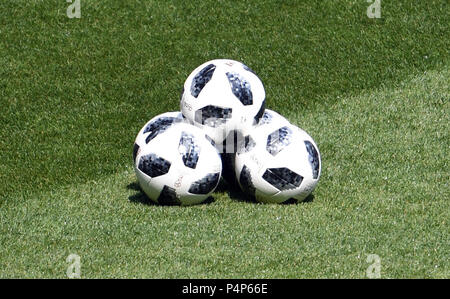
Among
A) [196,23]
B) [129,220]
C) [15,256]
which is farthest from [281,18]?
[15,256]

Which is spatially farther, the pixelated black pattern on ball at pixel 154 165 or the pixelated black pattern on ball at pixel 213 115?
the pixelated black pattern on ball at pixel 213 115

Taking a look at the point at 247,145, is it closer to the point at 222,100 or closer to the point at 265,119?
the point at 265,119

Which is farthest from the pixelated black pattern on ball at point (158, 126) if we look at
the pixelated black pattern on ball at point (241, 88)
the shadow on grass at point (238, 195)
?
the shadow on grass at point (238, 195)

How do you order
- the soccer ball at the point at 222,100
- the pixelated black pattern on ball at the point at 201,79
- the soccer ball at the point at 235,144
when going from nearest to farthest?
1. the soccer ball at the point at 222,100
2. the pixelated black pattern on ball at the point at 201,79
3. the soccer ball at the point at 235,144

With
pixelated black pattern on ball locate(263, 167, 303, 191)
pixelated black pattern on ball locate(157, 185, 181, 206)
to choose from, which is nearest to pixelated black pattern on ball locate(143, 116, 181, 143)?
pixelated black pattern on ball locate(157, 185, 181, 206)

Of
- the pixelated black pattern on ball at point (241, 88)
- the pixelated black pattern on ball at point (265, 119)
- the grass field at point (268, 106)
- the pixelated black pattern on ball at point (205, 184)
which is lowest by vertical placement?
the grass field at point (268, 106)

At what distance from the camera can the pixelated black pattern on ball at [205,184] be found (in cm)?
949

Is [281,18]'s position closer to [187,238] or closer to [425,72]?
[425,72]

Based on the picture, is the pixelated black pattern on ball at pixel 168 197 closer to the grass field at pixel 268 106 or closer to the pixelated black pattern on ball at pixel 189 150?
the grass field at pixel 268 106

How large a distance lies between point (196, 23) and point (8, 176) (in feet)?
19.4

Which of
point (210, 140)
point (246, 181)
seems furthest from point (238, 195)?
point (210, 140)

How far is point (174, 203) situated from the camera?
9.75 m

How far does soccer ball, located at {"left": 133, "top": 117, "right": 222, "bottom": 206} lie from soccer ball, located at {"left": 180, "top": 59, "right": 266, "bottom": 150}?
0.20 metres

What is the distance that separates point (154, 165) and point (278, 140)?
5.25ft
